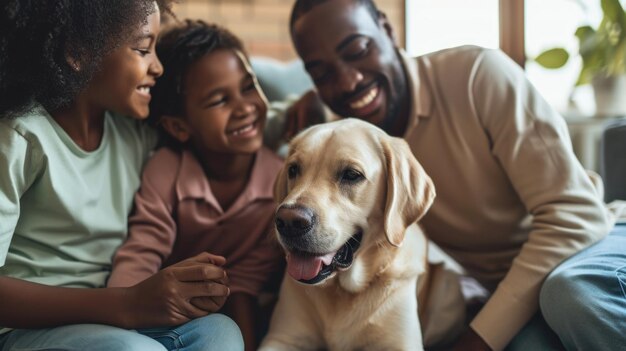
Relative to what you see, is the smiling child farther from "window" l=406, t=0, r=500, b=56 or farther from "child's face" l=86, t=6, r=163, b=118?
"window" l=406, t=0, r=500, b=56

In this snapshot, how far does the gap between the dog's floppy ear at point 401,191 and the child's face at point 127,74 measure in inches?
25.9

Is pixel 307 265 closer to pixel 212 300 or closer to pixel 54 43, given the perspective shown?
pixel 212 300

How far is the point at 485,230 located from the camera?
1743mm

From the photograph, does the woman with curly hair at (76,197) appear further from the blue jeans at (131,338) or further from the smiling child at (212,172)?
the smiling child at (212,172)

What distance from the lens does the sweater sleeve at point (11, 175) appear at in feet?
4.23

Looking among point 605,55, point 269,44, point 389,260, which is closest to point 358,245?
point 389,260

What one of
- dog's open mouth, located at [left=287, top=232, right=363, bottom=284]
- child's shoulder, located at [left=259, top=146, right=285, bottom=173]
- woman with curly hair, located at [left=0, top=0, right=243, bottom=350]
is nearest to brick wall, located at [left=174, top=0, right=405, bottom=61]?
child's shoulder, located at [left=259, top=146, right=285, bottom=173]

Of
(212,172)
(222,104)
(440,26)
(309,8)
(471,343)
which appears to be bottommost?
(440,26)

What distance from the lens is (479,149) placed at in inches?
67.6

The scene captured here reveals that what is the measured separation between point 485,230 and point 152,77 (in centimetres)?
104

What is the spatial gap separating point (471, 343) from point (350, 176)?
0.54m

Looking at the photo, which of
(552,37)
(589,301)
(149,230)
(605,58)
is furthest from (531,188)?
(552,37)

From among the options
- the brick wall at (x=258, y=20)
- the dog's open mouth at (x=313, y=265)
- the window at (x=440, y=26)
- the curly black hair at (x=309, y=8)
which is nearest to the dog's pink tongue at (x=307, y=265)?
the dog's open mouth at (x=313, y=265)

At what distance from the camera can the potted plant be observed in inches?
117
